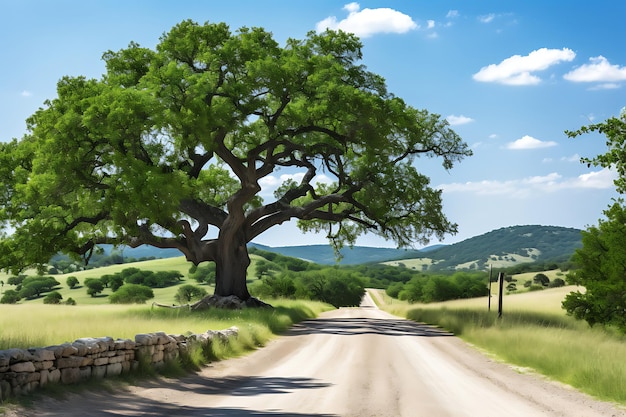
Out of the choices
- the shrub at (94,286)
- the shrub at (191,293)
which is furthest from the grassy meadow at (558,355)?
the shrub at (94,286)

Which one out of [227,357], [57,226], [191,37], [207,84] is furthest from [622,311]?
[57,226]

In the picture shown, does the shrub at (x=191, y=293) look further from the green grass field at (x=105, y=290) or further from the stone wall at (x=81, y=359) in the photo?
the stone wall at (x=81, y=359)

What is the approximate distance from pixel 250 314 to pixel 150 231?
9.75m

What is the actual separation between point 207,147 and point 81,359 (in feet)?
74.7

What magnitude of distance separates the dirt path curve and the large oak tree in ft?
49.7

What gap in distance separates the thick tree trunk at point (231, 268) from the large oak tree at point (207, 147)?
8cm

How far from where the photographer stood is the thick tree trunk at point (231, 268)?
41375 millimetres

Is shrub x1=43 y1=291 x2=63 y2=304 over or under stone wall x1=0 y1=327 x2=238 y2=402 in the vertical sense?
under

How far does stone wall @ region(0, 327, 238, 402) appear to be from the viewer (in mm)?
11141

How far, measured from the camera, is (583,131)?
20.5 metres

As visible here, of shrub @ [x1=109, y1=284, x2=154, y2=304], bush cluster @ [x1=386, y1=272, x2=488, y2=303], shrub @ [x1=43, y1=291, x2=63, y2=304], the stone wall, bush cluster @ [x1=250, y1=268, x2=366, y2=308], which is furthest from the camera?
bush cluster @ [x1=250, y1=268, x2=366, y2=308]

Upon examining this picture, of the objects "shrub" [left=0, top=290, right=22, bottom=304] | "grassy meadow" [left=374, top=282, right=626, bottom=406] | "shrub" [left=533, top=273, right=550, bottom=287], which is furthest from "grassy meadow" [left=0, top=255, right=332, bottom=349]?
"shrub" [left=533, top=273, right=550, bottom=287]

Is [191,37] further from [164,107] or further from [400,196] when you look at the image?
[400,196]

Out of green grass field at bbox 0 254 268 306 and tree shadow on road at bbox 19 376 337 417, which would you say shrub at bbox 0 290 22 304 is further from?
tree shadow on road at bbox 19 376 337 417
